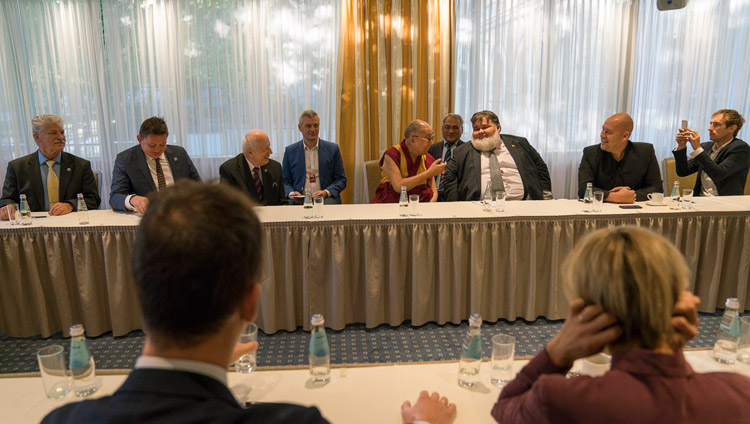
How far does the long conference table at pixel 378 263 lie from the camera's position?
2.66m

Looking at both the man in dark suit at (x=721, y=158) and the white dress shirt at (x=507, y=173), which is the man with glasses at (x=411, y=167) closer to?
the white dress shirt at (x=507, y=173)

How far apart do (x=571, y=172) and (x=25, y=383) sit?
5.49m

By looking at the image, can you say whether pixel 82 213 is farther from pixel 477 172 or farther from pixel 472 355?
pixel 477 172

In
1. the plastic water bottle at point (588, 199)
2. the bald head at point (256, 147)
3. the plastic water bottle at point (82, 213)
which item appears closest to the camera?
the plastic water bottle at point (82, 213)

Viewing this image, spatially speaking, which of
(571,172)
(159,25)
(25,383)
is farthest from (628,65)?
(25,383)

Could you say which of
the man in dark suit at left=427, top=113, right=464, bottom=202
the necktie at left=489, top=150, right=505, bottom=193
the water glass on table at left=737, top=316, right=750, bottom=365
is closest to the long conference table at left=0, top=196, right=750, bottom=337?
the necktie at left=489, top=150, right=505, bottom=193

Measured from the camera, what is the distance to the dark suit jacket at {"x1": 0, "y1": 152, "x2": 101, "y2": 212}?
3.24 meters

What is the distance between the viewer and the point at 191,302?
0.63 m

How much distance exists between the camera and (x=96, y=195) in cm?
342

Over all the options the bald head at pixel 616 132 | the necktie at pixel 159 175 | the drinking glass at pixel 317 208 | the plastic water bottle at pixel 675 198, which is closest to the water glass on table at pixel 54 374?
the drinking glass at pixel 317 208

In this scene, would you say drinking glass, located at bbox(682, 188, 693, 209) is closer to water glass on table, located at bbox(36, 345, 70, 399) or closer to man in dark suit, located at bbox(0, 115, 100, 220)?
water glass on table, located at bbox(36, 345, 70, 399)

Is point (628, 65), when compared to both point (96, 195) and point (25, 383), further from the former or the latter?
point (25, 383)

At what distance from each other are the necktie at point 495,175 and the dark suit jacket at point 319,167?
1340 mm

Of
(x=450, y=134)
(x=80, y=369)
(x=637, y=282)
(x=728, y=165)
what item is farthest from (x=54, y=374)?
(x=728, y=165)
